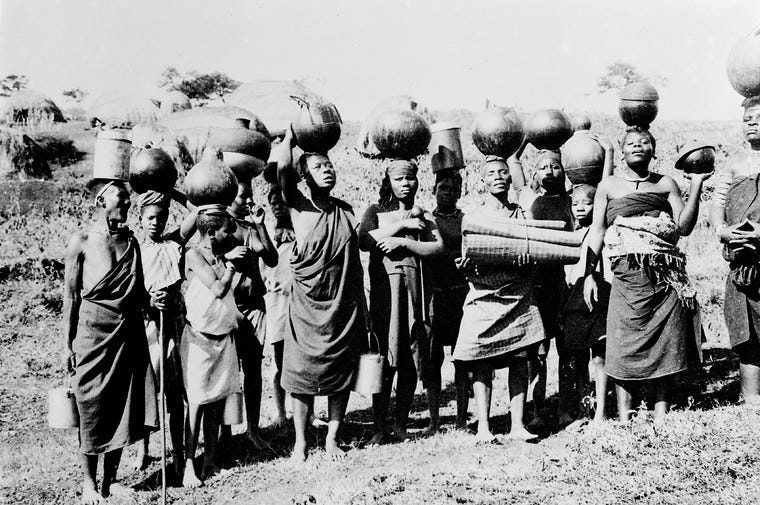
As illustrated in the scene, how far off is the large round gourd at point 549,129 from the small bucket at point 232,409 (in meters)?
3.28

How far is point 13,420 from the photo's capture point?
6922mm

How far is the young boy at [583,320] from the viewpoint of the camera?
5645 mm

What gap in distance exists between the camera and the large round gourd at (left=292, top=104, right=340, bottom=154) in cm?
532

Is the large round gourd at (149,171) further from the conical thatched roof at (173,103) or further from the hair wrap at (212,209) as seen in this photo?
the conical thatched roof at (173,103)

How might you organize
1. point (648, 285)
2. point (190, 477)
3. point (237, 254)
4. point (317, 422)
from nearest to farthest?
point (190, 477) → point (648, 285) → point (237, 254) → point (317, 422)

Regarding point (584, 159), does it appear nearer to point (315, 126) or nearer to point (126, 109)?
point (315, 126)

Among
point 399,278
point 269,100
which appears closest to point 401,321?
point 399,278

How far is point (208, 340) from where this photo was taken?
513 cm

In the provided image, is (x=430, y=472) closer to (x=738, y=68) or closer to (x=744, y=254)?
(x=744, y=254)

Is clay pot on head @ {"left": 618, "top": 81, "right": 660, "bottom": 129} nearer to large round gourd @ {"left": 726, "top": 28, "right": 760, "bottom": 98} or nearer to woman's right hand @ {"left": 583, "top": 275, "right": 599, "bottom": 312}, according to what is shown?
large round gourd @ {"left": 726, "top": 28, "right": 760, "bottom": 98}

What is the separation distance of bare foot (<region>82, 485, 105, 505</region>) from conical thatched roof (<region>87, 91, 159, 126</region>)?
25.9 metres

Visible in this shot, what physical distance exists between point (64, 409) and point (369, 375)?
6.70 feet

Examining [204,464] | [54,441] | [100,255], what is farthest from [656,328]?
[54,441]

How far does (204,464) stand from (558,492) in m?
2.47
